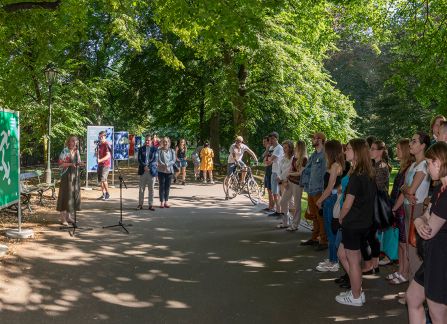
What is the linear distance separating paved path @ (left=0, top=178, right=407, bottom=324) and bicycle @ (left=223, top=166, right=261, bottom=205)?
426cm

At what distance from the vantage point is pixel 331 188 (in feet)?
22.1

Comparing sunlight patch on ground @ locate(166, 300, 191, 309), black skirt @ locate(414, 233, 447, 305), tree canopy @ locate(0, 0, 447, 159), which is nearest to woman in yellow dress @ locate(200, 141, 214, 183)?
tree canopy @ locate(0, 0, 447, 159)

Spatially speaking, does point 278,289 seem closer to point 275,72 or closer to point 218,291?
point 218,291

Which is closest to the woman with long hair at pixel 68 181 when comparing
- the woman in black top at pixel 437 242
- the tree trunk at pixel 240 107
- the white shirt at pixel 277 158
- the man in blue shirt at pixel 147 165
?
the man in blue shirt at pixel 147 165

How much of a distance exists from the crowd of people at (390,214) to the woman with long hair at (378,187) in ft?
0.04

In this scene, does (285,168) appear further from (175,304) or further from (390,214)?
(175,304)

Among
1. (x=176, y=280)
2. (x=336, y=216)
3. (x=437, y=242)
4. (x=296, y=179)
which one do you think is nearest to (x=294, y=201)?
(x=296, y=179)

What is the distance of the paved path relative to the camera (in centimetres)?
513

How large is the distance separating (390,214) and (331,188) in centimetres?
87

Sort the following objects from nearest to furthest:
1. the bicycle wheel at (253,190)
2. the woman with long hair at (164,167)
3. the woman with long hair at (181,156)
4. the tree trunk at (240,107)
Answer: the woman with long hair at (164,167), the bicycle wheel at (253,190), the woman with long hair at (181,156), the tree trunk at (240,107)

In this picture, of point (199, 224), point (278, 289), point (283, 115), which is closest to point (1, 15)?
point (199, 224)

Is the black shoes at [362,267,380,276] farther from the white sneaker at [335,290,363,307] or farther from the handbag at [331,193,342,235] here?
the white sneaker at [335,290,363,307]

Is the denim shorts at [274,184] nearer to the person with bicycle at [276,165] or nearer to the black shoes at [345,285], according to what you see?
the person with bicycle at [276,165]

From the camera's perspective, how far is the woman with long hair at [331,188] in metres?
6.58
